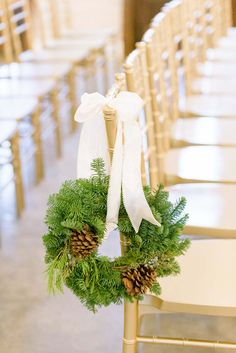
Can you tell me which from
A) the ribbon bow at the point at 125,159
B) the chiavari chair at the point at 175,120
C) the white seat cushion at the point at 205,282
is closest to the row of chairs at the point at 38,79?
the chiavari chair at the point at 175,120

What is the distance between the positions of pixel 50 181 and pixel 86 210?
2362 mm

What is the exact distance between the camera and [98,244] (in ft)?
5.32

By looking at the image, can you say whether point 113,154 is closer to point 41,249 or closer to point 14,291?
point 14,291

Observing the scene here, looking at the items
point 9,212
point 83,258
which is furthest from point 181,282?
point 9,212

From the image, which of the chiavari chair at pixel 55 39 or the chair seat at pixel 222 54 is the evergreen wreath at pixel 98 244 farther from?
the chiavari chair at pixel 55 39

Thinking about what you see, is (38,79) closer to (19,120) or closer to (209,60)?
(19,120)

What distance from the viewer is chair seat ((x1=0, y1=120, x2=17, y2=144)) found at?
3.18 metres

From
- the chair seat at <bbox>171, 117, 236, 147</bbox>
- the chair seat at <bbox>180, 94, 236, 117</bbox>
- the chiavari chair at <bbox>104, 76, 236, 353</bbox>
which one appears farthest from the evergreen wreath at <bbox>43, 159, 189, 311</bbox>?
the chair seat at <bbox>180, 94, 236, 117</bbox>

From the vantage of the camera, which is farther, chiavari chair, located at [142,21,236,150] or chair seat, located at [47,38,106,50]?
chair seat, located at [47,38,106,50]

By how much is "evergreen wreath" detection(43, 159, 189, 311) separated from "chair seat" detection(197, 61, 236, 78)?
2.43 metres

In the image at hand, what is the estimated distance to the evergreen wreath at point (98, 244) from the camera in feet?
5.23

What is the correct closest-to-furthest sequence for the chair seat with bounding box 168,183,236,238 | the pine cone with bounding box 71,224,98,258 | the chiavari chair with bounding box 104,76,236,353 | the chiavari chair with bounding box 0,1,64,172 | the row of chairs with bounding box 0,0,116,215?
the pine cone with bounding box 71,224,98,258
the chiavari chair with bounding box 104,76,236,353
the chair seat with bounding box 168,183,236,238
the row of chairs with bounding box 0,0,116,215
the chiavari chair with bounding box 0,1,64,172

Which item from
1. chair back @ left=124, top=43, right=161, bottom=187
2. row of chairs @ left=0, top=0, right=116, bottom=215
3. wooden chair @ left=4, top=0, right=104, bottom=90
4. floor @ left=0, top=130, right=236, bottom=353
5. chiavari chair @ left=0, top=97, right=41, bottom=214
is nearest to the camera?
chair back @ left=124, top=43, right=161, bottom=187

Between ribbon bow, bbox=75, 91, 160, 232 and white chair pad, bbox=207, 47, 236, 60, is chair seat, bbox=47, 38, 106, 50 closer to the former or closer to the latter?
white chair pad, bbox=207, 47, 236, 60
